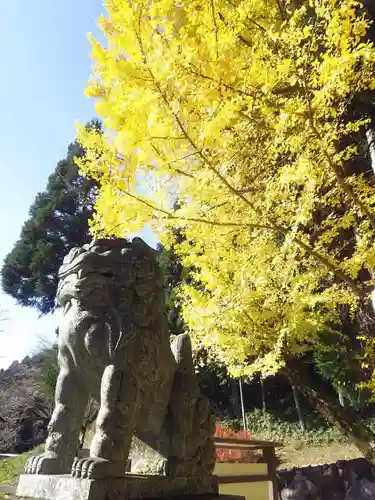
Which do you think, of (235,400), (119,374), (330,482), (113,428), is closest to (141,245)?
(119,374)

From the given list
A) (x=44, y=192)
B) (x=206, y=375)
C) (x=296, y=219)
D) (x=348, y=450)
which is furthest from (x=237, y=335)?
(x=44, y=192)

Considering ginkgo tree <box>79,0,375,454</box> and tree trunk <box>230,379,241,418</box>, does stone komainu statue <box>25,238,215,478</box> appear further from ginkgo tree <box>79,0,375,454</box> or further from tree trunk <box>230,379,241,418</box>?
tree trunk <box>230,379,241,418</box>

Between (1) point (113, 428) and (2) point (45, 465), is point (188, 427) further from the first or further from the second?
(2) point (45, 465)

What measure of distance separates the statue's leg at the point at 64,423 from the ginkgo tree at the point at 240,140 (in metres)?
1.58

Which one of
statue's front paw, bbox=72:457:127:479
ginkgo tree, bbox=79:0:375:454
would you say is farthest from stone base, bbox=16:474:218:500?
ginkgo tree, bbox=79:0:375:454

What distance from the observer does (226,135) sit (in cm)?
410

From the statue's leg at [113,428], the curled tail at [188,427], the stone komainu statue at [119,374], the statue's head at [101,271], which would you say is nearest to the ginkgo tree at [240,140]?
the statue's head at [101,271]

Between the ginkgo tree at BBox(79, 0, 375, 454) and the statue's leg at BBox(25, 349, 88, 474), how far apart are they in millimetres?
1581

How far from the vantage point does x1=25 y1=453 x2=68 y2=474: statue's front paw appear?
2.19 m

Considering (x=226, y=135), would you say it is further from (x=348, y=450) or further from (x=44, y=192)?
(x=44, y=192)

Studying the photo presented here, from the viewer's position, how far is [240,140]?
418 centimetres

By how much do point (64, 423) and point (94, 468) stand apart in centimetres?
46

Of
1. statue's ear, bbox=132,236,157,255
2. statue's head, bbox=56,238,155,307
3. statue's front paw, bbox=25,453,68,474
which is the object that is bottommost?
statue's front paw, bbox=25,453,68,474

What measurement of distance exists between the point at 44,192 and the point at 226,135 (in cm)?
1670
